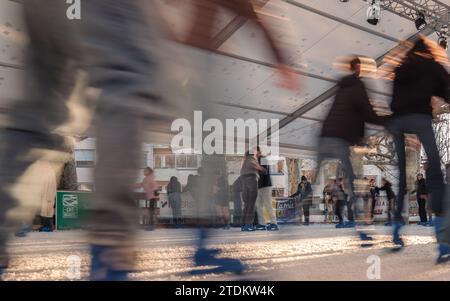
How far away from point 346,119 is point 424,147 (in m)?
0.61

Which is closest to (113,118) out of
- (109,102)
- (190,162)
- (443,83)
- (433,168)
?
(109,102)

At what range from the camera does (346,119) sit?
318 centimetres

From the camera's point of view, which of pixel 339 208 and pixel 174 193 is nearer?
pixel 339 208

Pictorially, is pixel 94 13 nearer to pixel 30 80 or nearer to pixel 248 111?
pixel 30 80

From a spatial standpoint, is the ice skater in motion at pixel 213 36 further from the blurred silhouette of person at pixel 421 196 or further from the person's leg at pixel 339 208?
the blurred silhouette of person at pixel 421 196

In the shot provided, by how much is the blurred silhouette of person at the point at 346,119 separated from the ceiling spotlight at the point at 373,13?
14.2 feet

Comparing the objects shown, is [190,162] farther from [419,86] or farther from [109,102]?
[109,102]

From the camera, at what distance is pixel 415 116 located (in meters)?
2.75

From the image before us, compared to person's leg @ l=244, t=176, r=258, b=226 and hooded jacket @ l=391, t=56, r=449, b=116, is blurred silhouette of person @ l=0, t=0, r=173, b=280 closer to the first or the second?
hooded jacket @ l=391, t=56, r=449, b=116

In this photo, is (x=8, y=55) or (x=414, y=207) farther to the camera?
(x=414, y=207)

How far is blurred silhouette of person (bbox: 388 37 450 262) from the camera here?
262 cm

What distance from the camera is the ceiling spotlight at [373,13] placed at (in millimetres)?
7186
